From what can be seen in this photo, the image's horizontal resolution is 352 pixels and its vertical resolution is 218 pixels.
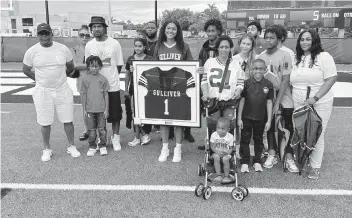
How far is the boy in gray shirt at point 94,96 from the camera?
4.82m

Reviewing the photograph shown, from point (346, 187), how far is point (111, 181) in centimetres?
291

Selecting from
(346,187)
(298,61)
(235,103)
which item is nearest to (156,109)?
(235,103)

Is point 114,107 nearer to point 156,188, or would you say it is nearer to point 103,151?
point 103,151

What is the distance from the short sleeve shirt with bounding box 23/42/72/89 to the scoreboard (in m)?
25.1

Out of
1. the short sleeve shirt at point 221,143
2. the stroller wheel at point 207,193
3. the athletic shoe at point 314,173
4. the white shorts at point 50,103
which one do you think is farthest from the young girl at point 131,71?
the athletic shoe at point 314,173

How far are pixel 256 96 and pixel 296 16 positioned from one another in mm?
27188

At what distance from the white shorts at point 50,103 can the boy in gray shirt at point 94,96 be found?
25cm

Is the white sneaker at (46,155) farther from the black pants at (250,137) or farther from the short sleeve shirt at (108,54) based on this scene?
the black pants at (250,137)

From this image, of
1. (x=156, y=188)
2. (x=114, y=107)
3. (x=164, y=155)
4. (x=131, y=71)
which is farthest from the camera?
(x=114, y=107)

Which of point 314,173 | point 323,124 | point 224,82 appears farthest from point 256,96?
point 314,173

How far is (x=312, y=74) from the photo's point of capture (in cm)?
395

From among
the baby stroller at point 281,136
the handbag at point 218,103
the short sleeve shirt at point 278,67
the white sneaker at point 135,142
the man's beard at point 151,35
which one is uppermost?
the man's beard at point 151,35

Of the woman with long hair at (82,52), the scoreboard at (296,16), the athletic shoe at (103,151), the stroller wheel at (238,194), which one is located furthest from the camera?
the scoreboard at (296,16)

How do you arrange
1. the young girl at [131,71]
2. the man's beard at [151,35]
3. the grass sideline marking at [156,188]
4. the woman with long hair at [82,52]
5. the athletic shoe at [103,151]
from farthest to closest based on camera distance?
the woman with long hair at [82,52] < the man's beard at [151,35] < the young girl at [131,71] < the athletic shoe at [103,151] < the grass sideline marking at [156,188]
